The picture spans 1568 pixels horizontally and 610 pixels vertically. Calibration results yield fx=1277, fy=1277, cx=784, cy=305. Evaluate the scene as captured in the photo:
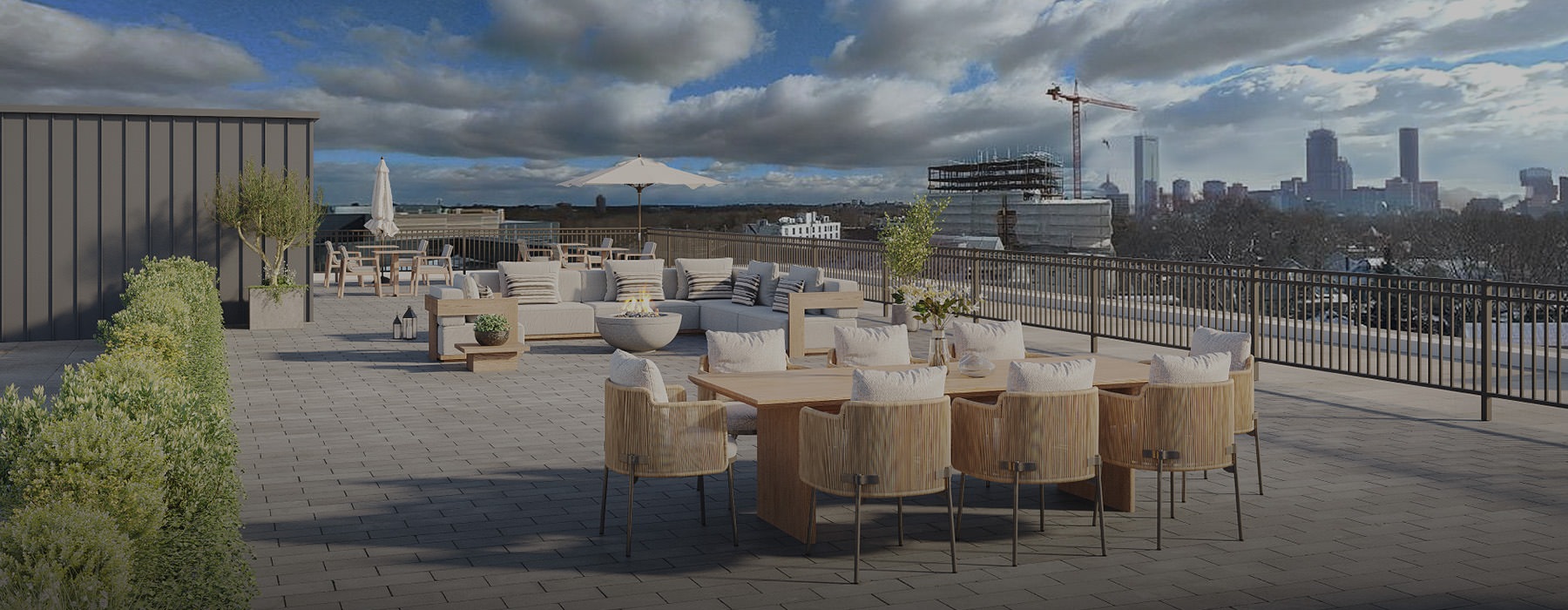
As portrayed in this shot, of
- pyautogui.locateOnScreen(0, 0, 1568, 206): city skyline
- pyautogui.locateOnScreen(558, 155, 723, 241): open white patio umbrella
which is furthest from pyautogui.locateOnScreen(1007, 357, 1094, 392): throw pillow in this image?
pyautogui.locateOnScreen(0, 0, 1568, 206): city skyline

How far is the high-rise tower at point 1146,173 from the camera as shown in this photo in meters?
84.4

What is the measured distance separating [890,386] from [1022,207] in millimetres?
87794

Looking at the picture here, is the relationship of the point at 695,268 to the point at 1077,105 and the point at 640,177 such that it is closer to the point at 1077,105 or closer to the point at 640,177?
the point at 640,177

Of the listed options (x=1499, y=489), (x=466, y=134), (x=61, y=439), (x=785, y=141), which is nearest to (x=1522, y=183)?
(x=785, y=141)

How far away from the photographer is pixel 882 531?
5.83m

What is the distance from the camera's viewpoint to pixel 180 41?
106ft

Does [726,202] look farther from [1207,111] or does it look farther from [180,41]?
[1207,111]

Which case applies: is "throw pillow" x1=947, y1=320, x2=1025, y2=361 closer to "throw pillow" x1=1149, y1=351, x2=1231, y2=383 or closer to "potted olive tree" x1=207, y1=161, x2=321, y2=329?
"throw pillow" x1=1149, y1=351, x2=1231, y2=383

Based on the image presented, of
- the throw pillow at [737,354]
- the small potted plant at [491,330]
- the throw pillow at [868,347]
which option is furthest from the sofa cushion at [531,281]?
the throw pillow at [737,354]

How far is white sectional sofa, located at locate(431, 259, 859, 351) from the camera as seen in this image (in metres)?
13.4

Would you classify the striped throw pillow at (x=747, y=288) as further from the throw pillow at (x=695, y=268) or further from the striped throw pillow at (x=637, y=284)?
the striped throw pillow at (x=637, y=284)

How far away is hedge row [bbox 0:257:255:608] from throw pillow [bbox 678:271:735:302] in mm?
10570

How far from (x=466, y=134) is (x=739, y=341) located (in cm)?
3627

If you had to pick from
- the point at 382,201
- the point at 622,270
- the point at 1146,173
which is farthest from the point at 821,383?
the point at 1146,173
